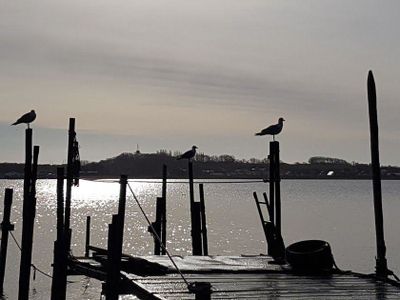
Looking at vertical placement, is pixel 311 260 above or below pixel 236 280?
above

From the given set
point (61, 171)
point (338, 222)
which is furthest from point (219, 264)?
point (338, 222)

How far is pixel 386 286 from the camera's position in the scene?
14156 millimetres

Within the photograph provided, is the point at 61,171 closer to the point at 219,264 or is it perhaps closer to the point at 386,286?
the point at 219,264

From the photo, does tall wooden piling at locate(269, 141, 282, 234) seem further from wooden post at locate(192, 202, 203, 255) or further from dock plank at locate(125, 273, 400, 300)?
dock plank at locate(125, 273, 400, 300)

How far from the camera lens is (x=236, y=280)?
14422 millimetres

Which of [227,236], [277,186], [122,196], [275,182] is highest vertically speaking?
[275,182]

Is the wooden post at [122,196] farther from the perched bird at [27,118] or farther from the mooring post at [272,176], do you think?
the perched bird at [27,118]

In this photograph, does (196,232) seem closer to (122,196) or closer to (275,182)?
(275,182)

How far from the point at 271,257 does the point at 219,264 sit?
2.38 m

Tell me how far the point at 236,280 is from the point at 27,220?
353 inches

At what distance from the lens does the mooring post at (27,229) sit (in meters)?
21.2

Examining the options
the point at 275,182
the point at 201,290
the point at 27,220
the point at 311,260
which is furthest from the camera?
the point at 27,220

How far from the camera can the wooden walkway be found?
12898 mm

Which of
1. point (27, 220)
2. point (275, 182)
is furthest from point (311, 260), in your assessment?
point (27, 220)
